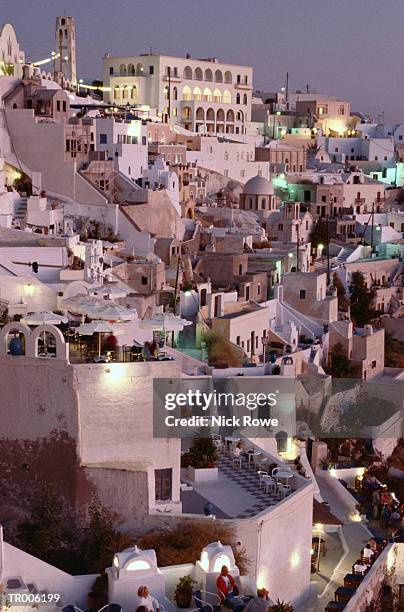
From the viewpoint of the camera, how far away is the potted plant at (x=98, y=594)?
11461 millimetres

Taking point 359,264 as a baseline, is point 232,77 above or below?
above

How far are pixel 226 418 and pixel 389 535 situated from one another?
9.44 feet

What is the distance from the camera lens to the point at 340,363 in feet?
82.0

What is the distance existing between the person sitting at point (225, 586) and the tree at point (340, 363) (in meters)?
13.4

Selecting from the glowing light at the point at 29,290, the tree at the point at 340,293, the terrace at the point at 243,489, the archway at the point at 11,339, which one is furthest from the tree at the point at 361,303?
the archway at the point at 11,339

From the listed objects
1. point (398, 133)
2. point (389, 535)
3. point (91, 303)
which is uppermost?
point (398, 133)

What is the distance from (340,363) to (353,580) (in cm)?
1182

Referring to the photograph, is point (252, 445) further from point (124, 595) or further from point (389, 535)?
point (124, 595)

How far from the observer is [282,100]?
61688 millimetres

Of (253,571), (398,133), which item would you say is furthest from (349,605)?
(398,133)

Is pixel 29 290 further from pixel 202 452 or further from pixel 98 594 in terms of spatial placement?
pixel 98 594

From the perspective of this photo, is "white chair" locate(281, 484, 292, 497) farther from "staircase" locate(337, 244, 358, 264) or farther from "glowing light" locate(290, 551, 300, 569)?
"staircase" locate(337, 244, 358, 264)

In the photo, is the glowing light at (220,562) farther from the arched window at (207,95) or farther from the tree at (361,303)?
the arched window at (207,95)

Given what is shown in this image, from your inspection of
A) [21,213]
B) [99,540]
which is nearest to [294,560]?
[99,540]
